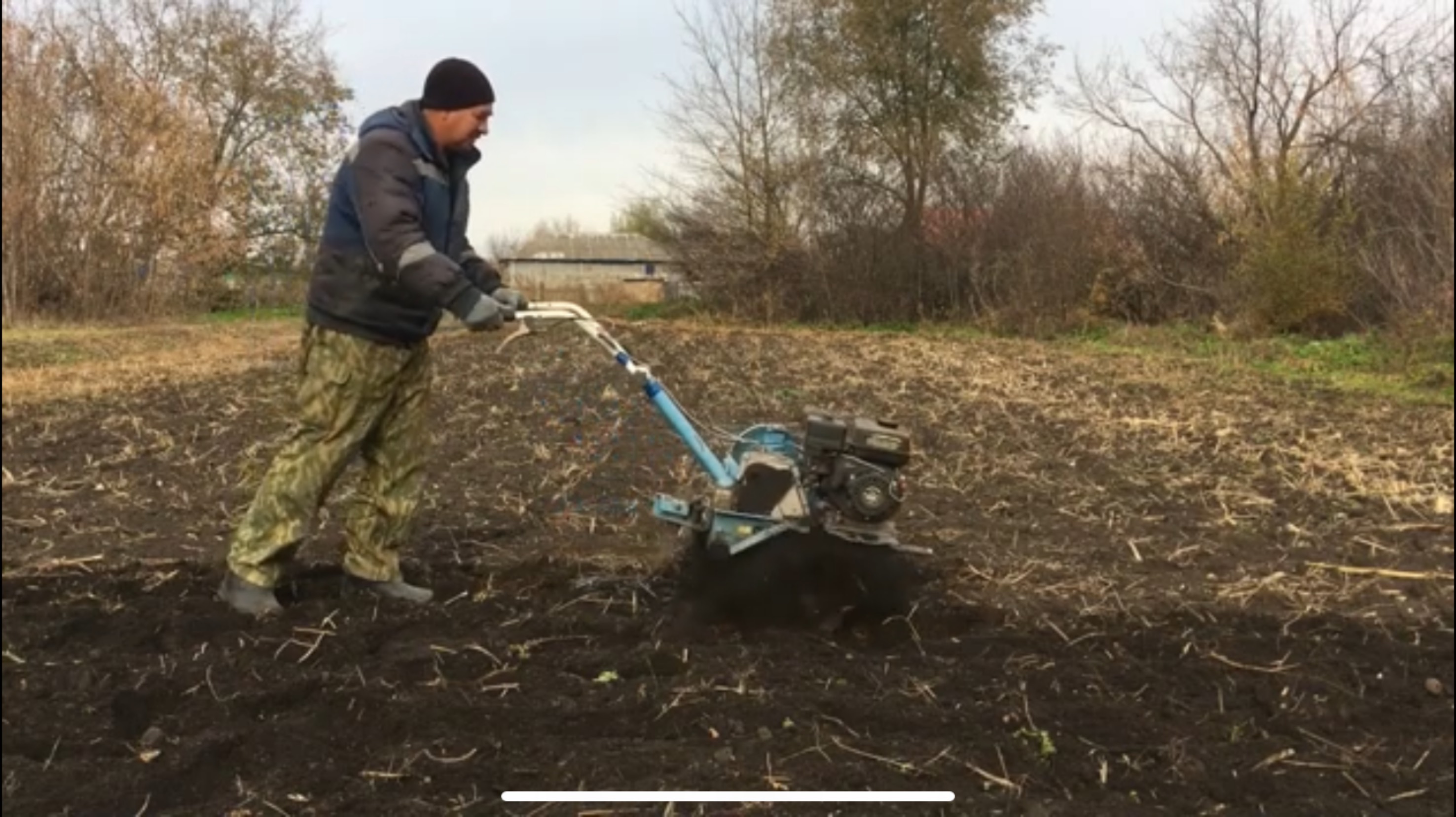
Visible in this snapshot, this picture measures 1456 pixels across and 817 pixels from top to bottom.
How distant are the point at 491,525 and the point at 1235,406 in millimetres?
5872

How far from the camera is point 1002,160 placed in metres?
20.4

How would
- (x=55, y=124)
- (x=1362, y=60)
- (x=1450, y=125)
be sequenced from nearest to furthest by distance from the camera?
(x=1450, y=125) < (x=1362, y=60) < (x=55, y=124)

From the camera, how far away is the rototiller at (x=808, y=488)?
12.4 feet

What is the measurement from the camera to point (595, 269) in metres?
43.5

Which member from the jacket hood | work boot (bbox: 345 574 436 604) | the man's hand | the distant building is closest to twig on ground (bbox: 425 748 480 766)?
work boot (bbox: 345 574 436 604)

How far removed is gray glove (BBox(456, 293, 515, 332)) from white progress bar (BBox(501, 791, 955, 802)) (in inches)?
58.1

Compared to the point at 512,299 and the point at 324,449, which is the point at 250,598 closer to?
the point at 324,449

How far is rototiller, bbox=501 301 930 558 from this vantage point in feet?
12.4

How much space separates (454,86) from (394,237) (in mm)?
560

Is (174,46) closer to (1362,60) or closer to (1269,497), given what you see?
(1362,60)

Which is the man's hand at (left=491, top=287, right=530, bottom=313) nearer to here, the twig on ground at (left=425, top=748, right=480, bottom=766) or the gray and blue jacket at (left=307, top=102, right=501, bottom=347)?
the gray and blue jacket at (left=307, top=102, right=501, bottom=347)

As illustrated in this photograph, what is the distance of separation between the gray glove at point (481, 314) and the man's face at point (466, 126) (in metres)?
0.59

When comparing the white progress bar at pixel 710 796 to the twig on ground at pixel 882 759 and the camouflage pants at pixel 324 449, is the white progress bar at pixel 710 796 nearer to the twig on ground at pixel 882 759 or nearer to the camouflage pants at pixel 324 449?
the twig on ground at pixel 882 759

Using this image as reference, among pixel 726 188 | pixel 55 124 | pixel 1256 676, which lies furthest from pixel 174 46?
pixel 1256 676
